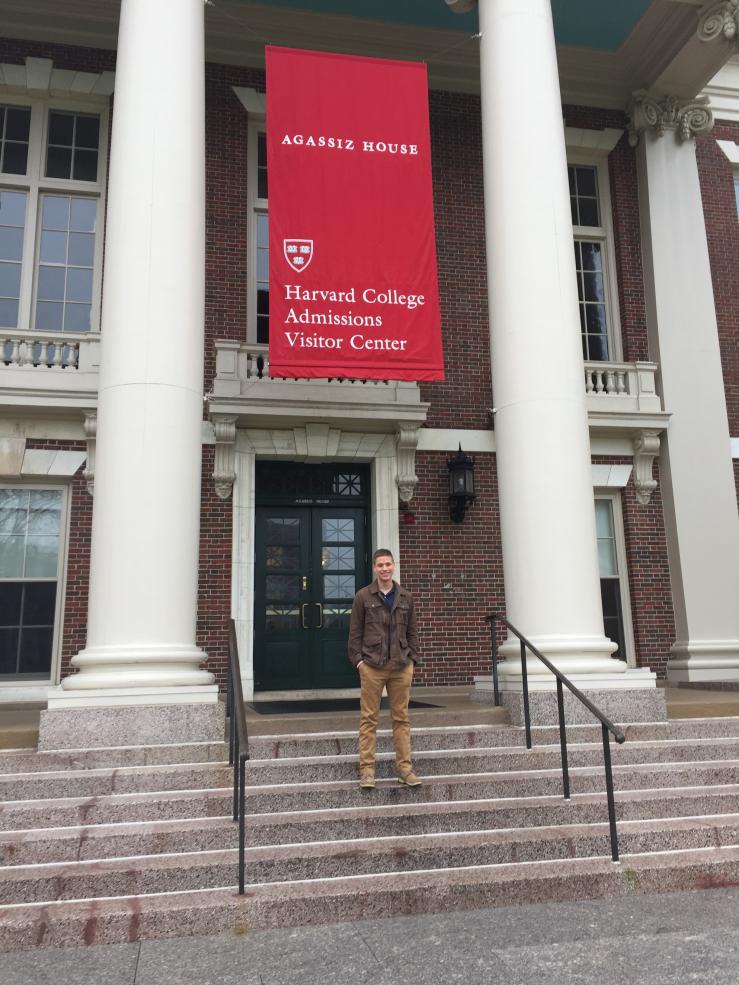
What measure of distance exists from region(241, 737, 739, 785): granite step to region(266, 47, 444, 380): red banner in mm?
3795

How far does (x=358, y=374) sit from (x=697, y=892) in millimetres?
5401

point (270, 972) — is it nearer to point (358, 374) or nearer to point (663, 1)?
point (358, 374)

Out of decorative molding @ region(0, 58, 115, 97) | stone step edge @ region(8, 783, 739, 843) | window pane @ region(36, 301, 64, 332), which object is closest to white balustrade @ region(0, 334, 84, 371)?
window pane @ region(36, 301, 64, 332)

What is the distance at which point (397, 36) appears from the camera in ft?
42.7

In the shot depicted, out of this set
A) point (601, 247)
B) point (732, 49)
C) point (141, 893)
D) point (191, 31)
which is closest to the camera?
point (141, 893)

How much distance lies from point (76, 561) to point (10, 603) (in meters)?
1.07

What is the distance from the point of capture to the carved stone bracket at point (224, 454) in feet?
36.9

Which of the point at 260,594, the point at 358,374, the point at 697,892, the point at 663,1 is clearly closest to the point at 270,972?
the point at 697,892

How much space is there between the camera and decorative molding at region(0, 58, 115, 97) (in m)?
12.1

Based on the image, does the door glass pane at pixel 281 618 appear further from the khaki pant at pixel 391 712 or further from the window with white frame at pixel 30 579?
the khaki pant at pixel 391 712

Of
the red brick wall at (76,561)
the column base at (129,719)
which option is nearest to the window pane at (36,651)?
the red brick wall at (76,561)

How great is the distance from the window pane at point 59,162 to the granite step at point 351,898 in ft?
35.8

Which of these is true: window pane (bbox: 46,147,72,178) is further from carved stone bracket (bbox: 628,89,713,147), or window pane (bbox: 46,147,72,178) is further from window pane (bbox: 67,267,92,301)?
carved stone bracket (bbox: 628,89,713,147)

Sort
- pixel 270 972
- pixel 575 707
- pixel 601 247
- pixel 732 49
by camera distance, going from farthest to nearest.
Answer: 1. pixel 601 247
2. pixel 732 49
3. pixel 575 707
4. pixel 270 972
